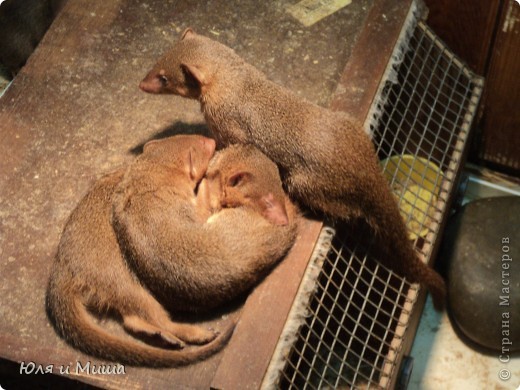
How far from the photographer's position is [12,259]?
89.9 inches

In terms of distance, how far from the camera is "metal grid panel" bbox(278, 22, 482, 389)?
223cm

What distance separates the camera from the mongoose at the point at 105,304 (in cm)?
204

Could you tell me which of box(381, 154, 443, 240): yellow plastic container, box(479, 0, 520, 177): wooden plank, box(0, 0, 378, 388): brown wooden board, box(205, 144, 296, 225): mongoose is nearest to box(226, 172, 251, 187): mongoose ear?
box(205, 144, 296, 225): mongoose

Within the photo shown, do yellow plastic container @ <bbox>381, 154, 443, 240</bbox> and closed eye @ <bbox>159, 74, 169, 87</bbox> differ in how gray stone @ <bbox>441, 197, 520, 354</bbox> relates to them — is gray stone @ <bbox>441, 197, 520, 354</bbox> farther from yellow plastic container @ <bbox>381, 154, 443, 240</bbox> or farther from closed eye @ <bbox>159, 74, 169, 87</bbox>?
closed eye @ <bbox>159, 74, 169, 87</bbox>

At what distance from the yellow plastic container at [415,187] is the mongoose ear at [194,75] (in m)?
0.62

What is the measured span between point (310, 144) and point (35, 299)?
33.9 inches

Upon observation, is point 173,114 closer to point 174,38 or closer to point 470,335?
point 174,38

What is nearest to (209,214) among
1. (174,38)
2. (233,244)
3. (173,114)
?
(233,244)

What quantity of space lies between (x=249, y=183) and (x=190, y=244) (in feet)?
0.80

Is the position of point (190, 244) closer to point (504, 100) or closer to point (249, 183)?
point (249, 183)

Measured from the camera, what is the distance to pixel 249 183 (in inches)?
85.9

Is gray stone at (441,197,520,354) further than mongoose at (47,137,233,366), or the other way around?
gray stone at (441,197,520,354)

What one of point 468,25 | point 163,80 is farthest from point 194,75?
point 468,25

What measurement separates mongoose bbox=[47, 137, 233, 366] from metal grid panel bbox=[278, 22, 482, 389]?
29cm
